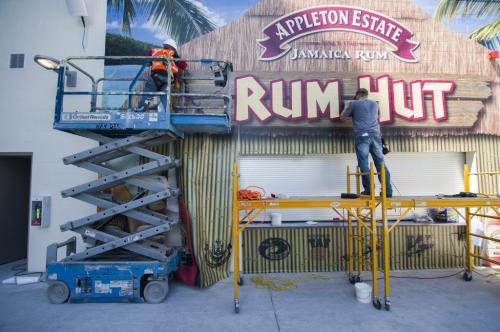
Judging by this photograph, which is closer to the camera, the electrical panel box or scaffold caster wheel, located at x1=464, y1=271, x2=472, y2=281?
scaffold caster wheel, located at x1=464, y1=271, x2=472, y2=281

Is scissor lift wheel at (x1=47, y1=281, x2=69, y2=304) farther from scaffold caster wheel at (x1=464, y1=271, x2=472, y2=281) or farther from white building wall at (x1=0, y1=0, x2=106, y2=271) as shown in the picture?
scaffold caster wheel at (x1=464, y1=271, x2=472, y2=281)

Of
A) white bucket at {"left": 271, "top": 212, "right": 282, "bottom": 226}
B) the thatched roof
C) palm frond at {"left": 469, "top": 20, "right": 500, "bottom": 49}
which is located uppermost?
palm frond at {"left": 469, "top": 20, "right": 500, "bottom": 49}

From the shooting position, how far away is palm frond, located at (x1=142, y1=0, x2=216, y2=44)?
9.84 metres

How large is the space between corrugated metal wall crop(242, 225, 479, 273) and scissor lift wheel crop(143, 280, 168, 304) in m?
2.24

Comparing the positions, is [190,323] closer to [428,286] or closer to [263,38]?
[428,286]

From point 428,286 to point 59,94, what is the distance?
8805 millimetres

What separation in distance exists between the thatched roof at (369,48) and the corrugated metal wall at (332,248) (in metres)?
2.81

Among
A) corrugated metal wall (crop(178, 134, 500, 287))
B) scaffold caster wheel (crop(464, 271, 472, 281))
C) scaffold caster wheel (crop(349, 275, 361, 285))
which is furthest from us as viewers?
corrugated metal wall (crop(178, 134, 500, 287))

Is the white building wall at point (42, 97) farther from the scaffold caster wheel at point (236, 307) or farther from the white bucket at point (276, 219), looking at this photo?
Result: the white bucket at point (276, 219)

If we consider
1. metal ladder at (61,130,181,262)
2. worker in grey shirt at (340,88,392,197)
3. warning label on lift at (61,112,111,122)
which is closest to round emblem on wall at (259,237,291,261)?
metal ladder at (61,130,181,262)

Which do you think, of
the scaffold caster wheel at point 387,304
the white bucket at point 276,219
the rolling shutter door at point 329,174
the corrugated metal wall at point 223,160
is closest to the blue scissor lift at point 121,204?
the corrugated metal wall at point 223,160

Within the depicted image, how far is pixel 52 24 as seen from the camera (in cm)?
762

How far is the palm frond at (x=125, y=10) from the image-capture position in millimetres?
8875

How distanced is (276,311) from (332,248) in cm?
270
